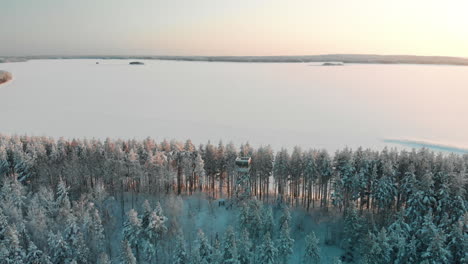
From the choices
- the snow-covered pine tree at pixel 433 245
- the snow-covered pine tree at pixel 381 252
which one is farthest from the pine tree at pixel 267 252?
the snow-covered pine tree at pixel 433 245

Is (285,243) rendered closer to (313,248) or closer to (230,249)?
(313,248)

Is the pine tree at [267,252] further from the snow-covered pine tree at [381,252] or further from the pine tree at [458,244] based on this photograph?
the pine tree at [458,244]

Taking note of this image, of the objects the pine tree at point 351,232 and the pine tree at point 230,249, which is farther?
the pine tree at point 351,232

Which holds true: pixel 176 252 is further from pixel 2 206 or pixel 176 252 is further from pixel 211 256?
pixel 2 206

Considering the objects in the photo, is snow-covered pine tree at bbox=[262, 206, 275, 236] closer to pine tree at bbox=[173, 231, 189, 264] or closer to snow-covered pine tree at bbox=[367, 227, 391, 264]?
pine tree at bbox=[173, 231, 189, 264]

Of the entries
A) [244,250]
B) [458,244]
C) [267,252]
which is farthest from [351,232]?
[244,250]

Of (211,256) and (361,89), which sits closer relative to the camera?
(211,256)

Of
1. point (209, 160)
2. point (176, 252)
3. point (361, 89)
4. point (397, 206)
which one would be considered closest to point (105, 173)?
point (209, 160)

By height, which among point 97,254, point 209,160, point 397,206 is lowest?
point 97,254

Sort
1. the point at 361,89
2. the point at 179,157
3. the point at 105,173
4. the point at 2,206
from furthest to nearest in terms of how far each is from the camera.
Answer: the point at 361,89
the point at 179,157
the point at 105,173
the point at 2,206
